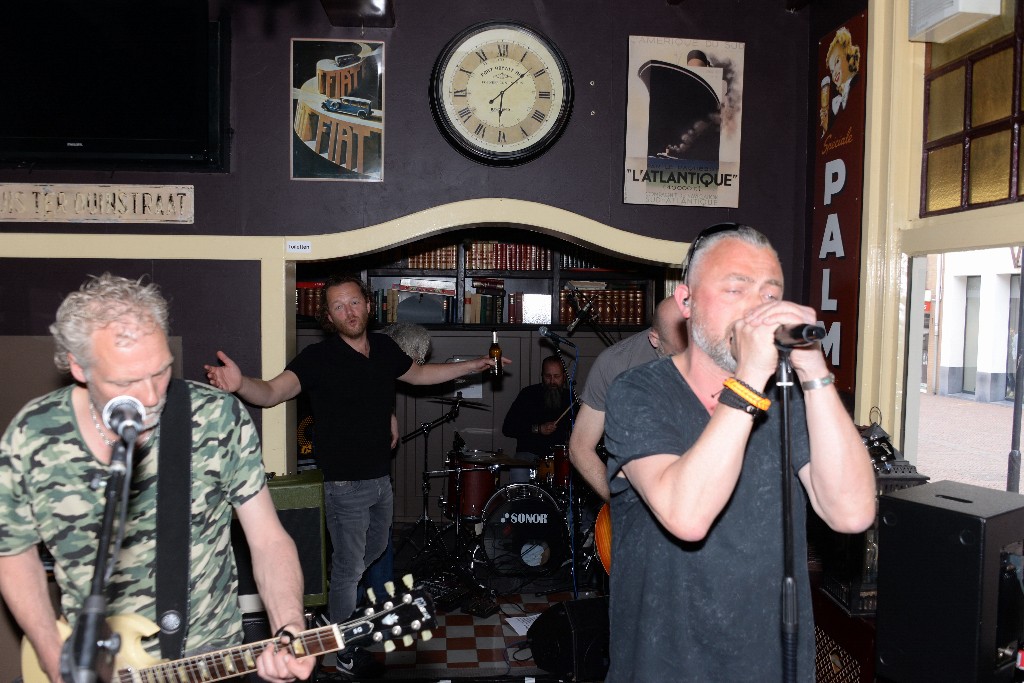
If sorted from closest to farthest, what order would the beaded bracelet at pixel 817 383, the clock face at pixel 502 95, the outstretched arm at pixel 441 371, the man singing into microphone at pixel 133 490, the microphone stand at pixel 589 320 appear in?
the beaded bracelet at pixel 817 383, the man singing into microphone at pixel 133 490, the clock face at pixel 502 95, the outstretched arm at pixel 441 371, the microphone stand at pixel 589 320

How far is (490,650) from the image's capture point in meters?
4.65

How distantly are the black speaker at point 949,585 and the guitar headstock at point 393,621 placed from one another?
1.41m

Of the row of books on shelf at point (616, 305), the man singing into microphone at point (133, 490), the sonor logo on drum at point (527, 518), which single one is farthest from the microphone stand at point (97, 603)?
the row of books on shelf at point (616, 305)

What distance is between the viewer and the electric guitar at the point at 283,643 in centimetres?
193

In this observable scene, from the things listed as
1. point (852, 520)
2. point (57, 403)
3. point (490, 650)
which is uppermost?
point (57, 403)

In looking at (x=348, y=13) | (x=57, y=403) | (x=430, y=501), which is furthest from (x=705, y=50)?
(x=430, y=501)

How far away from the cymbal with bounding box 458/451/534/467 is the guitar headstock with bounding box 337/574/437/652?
155 inches

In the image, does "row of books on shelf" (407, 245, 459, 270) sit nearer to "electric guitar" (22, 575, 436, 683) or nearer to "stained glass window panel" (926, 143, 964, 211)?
"stained glass window panel" (926, 143, 964, 211)

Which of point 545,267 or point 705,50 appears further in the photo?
point 545,267

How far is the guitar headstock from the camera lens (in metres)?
1.93

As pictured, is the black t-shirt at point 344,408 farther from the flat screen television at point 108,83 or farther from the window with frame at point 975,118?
the window with frame at point 975,118

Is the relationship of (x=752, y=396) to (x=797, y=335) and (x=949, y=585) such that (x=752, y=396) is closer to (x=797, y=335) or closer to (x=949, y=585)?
(x=797, y=335)

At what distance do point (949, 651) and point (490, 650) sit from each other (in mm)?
2927

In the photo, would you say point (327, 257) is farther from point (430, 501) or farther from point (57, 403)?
point (430, 501)
